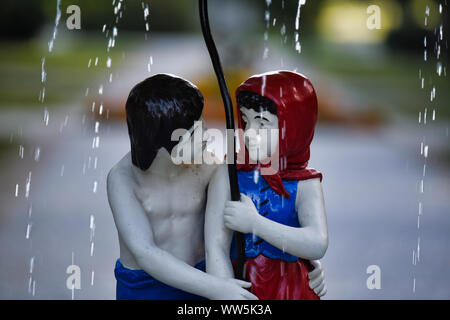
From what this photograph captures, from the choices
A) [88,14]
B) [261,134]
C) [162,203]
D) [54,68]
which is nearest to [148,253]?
[162,203]

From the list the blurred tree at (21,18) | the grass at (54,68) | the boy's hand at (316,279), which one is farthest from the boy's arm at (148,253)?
the blurred tree at (21,18)

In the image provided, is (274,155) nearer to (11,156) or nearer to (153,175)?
(153,175)

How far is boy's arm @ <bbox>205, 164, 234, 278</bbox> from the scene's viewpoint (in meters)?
1.55

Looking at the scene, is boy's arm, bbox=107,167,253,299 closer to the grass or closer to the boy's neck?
the boy's neck

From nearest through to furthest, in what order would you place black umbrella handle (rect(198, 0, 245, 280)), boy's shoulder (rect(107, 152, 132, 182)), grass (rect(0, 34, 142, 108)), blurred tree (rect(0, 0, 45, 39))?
black umbrella handle (rect(198, 0, 245, 280)), boy's shoulder (rect(107, 152, 132, 182)), grass (rect(0, 34, 142, 108)), blurred tree (rect(0, 0, 45, 39))

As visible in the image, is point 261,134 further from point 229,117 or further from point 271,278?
point 271,278

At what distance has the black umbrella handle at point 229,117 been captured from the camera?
4.88 feet

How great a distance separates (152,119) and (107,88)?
8462 millimetres

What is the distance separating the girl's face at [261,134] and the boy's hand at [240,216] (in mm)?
129

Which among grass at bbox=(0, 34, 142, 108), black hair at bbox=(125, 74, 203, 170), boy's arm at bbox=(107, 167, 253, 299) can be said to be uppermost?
grass at bbox=(0, 34, 142, 108)

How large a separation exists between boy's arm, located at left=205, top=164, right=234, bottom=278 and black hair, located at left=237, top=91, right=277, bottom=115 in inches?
6.5

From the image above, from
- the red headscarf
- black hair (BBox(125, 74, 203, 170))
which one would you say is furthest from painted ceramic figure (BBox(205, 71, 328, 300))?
black hair (BBox(125, 74, 203, 170))

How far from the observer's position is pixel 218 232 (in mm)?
1569

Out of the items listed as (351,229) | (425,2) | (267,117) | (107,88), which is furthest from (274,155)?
(425,2)
